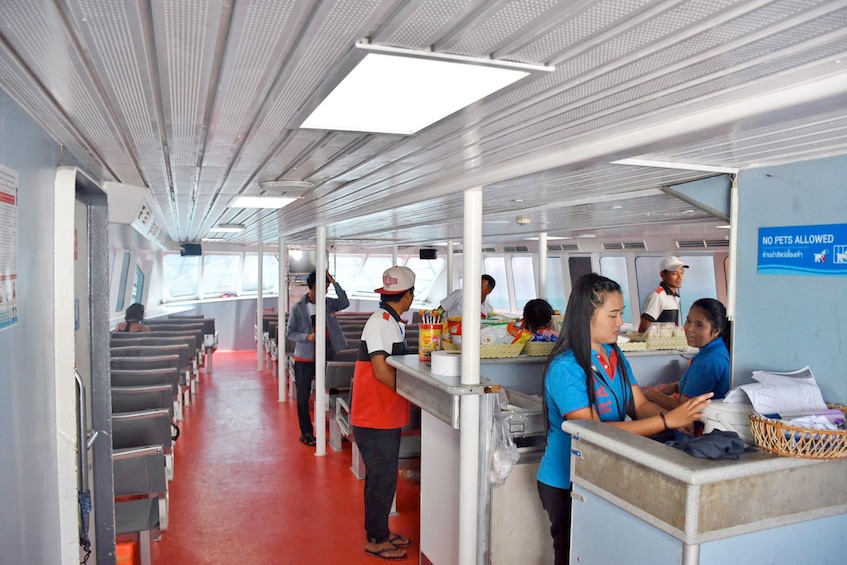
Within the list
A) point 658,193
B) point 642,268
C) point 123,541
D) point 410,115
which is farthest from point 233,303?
point 410,115

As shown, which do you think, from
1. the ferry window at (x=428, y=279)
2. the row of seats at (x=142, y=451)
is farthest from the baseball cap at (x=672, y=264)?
the ferry window at (x=428, y=279)

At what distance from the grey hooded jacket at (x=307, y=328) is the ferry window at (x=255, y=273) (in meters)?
11.0

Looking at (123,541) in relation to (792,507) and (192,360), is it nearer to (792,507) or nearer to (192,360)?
(792,507)

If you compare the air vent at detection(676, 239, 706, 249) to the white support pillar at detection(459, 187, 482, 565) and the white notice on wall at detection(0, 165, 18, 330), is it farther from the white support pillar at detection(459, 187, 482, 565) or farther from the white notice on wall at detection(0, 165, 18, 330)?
the white notice on wall at detection(0, 165, 18, 330)

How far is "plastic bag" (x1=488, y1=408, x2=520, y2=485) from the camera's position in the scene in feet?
11.0

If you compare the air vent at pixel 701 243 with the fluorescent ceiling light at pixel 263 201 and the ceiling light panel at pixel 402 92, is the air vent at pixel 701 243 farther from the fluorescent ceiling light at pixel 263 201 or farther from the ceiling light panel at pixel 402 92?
the ceiling light panel at pixel 402 92

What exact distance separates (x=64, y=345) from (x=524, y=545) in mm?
2499

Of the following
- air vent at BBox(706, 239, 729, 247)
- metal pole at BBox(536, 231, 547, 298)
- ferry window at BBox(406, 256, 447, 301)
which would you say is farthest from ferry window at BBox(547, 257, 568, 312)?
ferry window at BBox(406, 256, 447, 301)

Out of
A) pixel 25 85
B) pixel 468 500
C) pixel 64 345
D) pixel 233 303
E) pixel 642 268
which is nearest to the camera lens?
pixel 25 85

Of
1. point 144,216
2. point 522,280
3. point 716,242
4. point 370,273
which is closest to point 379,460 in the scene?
point 144,216

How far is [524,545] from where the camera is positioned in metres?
3.54

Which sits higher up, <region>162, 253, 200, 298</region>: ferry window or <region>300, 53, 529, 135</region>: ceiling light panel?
<region>300, 53, 529, 135</region>: ceiling light panel

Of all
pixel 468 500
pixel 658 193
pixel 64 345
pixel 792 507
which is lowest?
pixel 468 500

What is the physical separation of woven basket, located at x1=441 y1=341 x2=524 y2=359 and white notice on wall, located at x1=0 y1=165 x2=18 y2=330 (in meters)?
2.72
